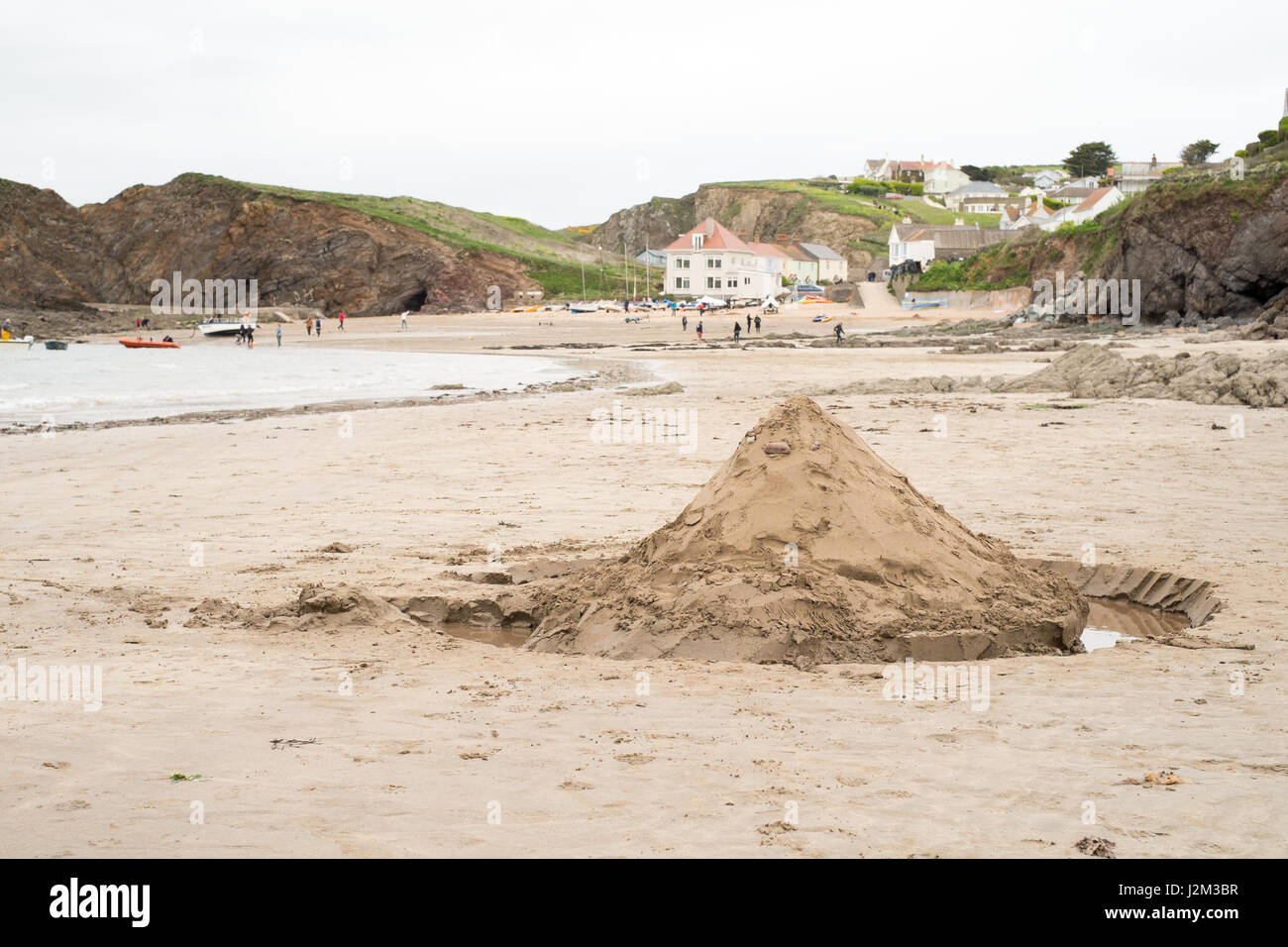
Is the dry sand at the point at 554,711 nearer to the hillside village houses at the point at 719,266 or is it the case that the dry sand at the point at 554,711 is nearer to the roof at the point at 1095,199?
the roof at the point at 1095,199

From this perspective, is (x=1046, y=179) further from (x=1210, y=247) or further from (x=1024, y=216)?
(x=1210, y=247)

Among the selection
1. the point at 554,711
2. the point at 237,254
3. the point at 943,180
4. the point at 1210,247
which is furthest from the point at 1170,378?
the point at 943,180

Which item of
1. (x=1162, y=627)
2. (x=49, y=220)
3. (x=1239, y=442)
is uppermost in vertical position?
(x=49, y=220)

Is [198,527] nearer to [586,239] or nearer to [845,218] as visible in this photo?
[845,218]

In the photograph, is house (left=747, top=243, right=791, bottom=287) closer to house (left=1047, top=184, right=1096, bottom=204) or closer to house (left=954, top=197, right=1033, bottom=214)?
house (left=1047, top=184, right=1096, bottom=204)

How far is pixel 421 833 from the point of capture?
156 inches

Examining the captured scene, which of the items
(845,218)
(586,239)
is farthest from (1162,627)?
(586,239)

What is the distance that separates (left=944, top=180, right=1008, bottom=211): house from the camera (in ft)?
520

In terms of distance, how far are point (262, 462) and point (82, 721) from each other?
39.3 ft

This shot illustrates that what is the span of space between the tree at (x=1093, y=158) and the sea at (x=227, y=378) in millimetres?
137572

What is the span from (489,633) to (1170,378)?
18022 mm

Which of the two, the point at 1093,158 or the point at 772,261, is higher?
the point at 1093,158

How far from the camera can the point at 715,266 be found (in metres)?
107

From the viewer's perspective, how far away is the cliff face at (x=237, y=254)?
101m
